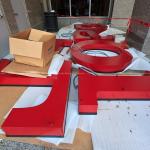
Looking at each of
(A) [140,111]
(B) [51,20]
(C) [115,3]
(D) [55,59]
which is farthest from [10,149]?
(C) [115,3]

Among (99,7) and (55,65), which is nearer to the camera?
(55,65)

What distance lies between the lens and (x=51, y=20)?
297 cm

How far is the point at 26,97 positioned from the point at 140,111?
69cm

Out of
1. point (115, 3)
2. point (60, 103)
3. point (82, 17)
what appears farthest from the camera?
point (82, 17)

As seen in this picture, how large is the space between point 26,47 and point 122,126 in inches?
31.1

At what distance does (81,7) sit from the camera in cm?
323

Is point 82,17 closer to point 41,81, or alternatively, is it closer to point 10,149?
point 41,81

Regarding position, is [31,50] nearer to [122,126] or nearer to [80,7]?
[122,126]

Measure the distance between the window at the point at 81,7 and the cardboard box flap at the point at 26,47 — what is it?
2.67 metres

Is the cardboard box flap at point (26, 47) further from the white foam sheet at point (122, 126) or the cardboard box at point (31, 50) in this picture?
the white foam sheet at point (122, 126)

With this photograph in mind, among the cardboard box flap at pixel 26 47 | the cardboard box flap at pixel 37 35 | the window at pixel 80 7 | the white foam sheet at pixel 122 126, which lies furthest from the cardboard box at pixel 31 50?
the window at pixel 80 7

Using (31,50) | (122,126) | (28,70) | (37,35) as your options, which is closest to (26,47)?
(31,50)

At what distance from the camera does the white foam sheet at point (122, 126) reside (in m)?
0.59

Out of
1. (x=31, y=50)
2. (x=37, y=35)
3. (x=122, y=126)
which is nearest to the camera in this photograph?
(x=122, y=126)
